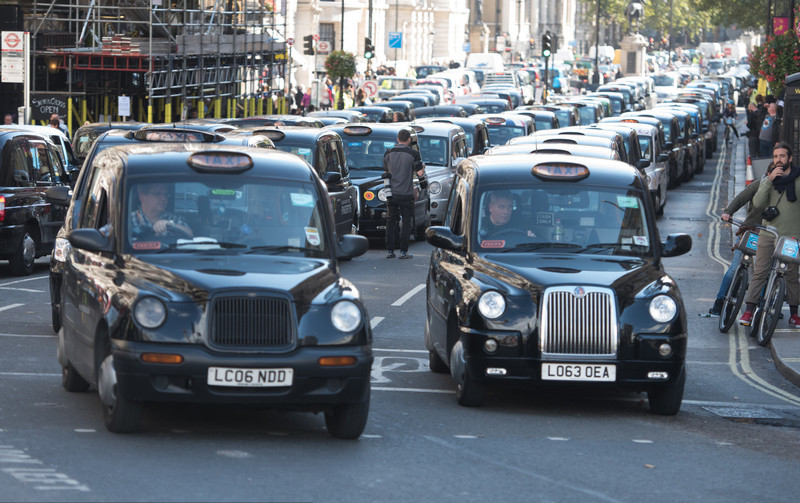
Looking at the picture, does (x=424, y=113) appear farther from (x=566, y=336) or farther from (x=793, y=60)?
(x=566, y=336)

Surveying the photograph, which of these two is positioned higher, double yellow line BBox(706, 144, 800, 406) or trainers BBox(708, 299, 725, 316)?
trainers BBox(708, 299, 725, 316)

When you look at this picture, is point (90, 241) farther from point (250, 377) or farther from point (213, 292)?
point (250, 377)

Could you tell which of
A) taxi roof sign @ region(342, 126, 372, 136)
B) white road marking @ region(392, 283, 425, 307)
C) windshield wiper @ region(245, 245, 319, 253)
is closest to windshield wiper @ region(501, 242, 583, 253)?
windshield wiper @ region(245, 245, 319, 253)

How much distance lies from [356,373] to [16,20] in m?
34.4

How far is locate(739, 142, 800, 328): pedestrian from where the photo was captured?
15.0 metres

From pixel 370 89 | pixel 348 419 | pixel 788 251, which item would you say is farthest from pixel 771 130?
pixel 370 89

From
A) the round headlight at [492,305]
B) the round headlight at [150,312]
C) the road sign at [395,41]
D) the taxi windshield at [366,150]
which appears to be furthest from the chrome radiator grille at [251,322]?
the road sign at [395,41]

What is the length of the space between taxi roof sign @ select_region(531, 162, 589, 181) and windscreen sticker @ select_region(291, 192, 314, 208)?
8.00ft

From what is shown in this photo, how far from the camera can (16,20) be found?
135 feet

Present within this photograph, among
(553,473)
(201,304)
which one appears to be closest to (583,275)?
(553,473)

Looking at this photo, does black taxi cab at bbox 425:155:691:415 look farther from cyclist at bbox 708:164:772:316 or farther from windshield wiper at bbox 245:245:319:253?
cyclist at bbox 708:164:772:316

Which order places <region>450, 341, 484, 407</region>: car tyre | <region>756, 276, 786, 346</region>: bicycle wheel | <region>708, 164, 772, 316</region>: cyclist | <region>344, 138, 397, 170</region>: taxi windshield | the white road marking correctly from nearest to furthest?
<region>450, 341, 484, 407</region>: car tyre → <region>756, 276, 786, 346</region>: bicycle wheel → <region>708, 164, 772, 316</region>: cyclist → the white road marking → <region>344, 138, 397, 170</region>: taxi windshield

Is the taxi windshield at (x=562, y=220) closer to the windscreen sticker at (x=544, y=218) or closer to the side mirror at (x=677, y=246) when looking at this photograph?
the windscreen sticker at (x=544, y=218)

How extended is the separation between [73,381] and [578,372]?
3.41 m
